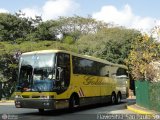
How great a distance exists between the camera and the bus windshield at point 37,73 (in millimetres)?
20484

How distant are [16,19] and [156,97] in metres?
40.6

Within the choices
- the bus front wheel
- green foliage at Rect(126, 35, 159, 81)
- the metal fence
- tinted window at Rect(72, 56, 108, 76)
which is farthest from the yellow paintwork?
the metal fence

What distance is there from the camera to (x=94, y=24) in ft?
229

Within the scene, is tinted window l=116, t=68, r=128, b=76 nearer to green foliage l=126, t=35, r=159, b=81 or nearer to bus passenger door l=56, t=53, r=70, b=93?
green foliage l=126, t=35, r=159, b=81

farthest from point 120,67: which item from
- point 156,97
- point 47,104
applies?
point 47,104

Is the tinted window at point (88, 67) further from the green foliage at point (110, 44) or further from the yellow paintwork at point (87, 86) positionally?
the green foliage at point (110, 44)

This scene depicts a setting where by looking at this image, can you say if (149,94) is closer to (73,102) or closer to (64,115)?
(73,102)

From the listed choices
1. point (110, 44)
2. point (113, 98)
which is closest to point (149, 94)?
point (113, 98)

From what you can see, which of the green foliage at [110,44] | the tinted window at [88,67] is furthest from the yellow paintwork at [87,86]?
the green foliage at [110,44]

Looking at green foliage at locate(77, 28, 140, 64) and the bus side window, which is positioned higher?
green foliage at locate(77, 28, 140, 64)

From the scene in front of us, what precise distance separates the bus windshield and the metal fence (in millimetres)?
5420

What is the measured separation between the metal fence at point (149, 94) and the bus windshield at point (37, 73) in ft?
17.8

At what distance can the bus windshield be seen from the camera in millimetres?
20484

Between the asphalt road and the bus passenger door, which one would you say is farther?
the bus passenger door
